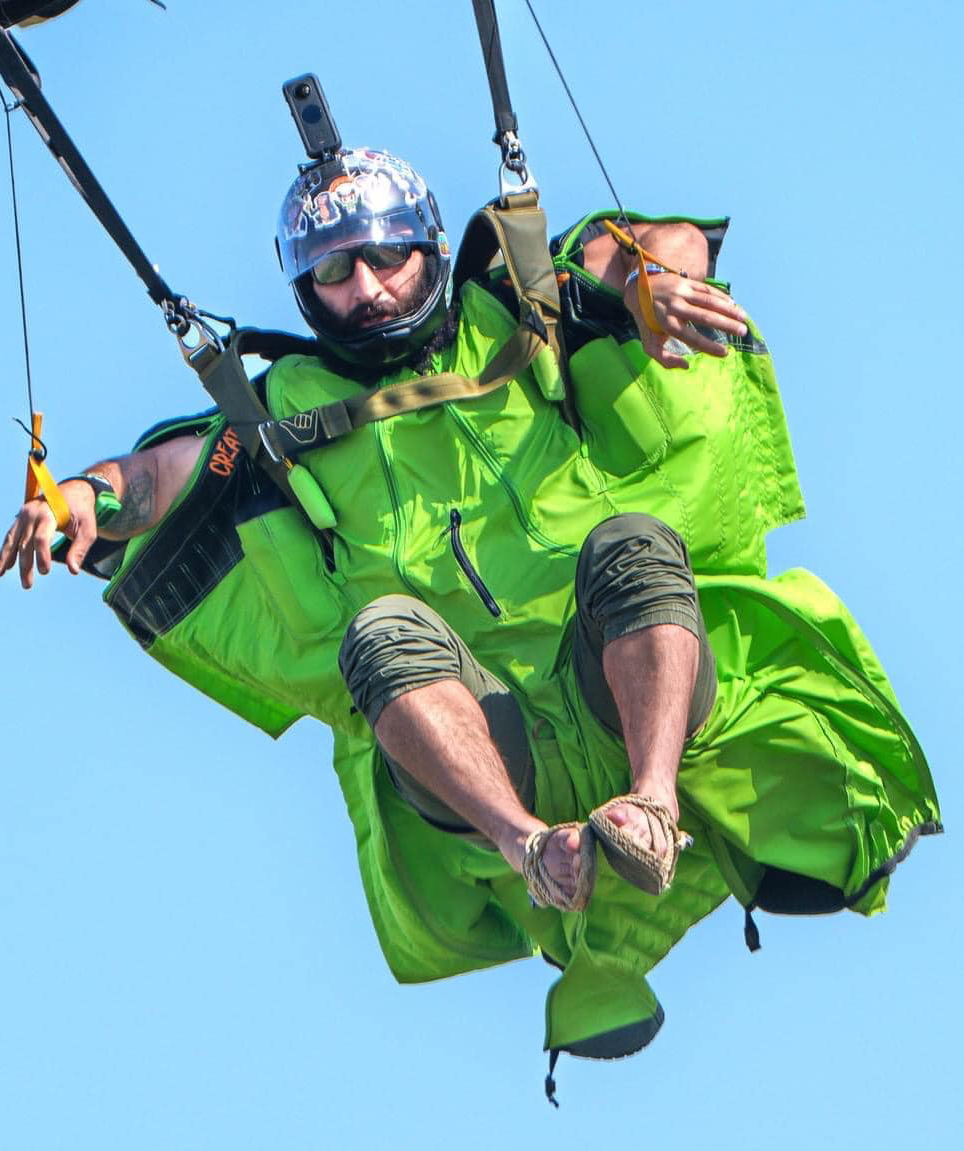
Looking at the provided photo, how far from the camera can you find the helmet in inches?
369

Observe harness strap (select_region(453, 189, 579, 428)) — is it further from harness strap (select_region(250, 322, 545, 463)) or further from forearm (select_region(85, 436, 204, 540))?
forearm (select_region(85, 436, 204, 540))

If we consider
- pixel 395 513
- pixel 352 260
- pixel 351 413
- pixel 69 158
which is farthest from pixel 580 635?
pixel 69 158

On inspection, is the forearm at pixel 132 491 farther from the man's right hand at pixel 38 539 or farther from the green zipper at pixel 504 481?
the green zipper at pixel 504 481

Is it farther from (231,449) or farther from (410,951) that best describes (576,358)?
(410,951)

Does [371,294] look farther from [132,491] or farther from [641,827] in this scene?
[641,827]

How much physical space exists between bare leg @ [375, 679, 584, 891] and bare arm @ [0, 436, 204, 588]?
116 centimetres

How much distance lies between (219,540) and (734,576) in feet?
5.52

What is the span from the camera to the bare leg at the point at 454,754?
321 inches

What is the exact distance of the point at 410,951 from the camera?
9.30 meters

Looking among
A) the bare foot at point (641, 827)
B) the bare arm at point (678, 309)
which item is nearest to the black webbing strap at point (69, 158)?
the bare arm at point (678, 309)

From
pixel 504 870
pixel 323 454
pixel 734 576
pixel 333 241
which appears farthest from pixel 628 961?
pixel 333 241

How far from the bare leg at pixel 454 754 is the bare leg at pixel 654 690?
0.35 m

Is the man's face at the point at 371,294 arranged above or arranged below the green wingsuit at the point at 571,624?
above

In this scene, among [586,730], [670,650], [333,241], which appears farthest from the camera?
[333,241]
